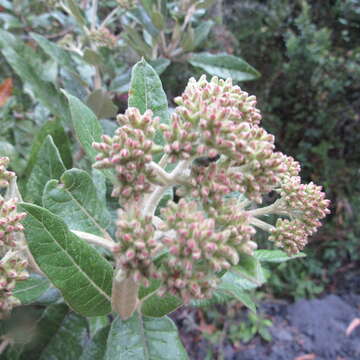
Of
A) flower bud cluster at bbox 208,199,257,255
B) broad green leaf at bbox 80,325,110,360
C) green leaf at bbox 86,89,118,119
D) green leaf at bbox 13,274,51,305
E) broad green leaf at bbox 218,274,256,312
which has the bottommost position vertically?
broad green leaf at bbox 80,325,110,360

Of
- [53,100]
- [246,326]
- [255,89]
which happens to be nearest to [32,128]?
[53,100]

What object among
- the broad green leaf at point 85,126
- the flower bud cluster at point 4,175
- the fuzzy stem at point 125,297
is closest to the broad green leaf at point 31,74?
the broad green leaf at point 85,126

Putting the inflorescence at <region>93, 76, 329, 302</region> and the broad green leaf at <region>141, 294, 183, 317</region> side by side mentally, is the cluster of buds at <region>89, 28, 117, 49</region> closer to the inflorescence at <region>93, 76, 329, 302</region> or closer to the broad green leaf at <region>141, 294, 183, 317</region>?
the inflorescence at <region>93, 76, 329, 302</region>

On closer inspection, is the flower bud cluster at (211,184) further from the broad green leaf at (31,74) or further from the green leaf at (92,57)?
the green leaf at (92,57)

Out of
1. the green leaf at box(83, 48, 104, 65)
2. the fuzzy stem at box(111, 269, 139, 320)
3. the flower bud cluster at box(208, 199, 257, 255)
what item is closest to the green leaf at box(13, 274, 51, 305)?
the fuzzy stem at box(111, 269, 139, 320)

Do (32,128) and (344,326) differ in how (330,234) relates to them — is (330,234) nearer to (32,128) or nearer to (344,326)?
(344,326)

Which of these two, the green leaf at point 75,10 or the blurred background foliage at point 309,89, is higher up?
the green leaf at point 75,10
